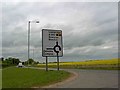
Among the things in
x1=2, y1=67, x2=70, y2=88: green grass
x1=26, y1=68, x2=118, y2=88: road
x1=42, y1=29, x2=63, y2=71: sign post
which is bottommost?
x1=2, y1=67, x2=70, y2=88: green grass

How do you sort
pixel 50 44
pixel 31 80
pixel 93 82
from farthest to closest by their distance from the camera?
pixel 50 44 < pixel 31 80 < pixel 93 82

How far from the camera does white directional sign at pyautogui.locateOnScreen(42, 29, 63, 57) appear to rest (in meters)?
38.8

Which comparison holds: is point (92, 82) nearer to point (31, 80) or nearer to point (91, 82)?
point (91, 82)

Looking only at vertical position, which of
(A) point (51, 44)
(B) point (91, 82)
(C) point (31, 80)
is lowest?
(C) point (31, 80)

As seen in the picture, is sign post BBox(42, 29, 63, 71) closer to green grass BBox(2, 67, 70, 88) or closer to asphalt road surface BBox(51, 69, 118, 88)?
→ green grass BBox(2, 67, 70, 88)

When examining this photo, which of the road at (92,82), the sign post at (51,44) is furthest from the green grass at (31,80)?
the sign post at (51,44)

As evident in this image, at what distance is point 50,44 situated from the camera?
38844mm

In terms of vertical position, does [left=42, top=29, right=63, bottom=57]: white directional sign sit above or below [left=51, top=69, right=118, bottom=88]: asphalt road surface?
above

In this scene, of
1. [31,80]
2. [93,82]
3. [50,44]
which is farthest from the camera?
[50,44]

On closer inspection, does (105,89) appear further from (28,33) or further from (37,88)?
(28,33)

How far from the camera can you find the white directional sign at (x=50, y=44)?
3878 centimetres

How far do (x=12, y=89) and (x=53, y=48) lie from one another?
2300 centimetres

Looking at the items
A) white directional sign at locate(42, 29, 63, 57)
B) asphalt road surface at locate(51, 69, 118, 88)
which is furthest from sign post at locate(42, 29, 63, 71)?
asphalt road surface at locate(51, 69, 118, 88)

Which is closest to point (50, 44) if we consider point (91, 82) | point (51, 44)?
point (51, 44)
